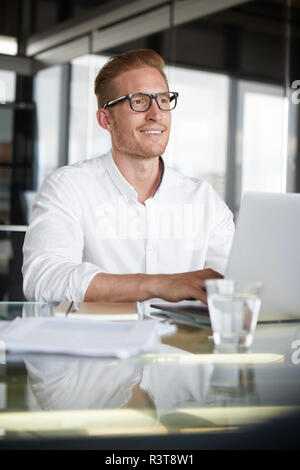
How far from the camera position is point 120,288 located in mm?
1386

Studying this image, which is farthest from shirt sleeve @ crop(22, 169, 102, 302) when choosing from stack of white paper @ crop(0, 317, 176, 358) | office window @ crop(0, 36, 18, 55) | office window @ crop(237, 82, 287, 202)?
office window @ crop(0, 36, 18, 55)

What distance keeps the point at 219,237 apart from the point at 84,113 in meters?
3.88

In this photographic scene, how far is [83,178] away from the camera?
6.61ft

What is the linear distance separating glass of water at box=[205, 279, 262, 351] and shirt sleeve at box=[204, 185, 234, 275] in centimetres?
109

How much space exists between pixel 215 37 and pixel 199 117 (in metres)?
0.59

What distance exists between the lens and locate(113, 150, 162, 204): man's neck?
2.10 metres

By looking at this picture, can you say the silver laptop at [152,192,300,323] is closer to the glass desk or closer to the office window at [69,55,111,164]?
the glass desk

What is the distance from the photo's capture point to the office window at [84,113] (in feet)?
18.3

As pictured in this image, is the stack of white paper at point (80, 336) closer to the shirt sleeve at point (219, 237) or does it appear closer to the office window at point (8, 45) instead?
the shirt sleeve at point (219, 237)

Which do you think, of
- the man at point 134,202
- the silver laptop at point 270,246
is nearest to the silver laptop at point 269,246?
the silver laptop at point 270,246

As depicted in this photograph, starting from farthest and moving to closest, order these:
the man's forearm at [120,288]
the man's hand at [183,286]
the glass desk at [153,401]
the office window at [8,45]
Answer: the office window at [8,45], the man's forearm at [120,288], the man's hand at [183,286], the glass desk at [153,401]

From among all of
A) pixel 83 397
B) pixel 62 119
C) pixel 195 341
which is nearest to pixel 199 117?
pixel 62 119

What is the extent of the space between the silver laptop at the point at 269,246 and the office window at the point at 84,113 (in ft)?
14.6

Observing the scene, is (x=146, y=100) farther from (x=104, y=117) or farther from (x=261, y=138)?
(x=261, y=138)
